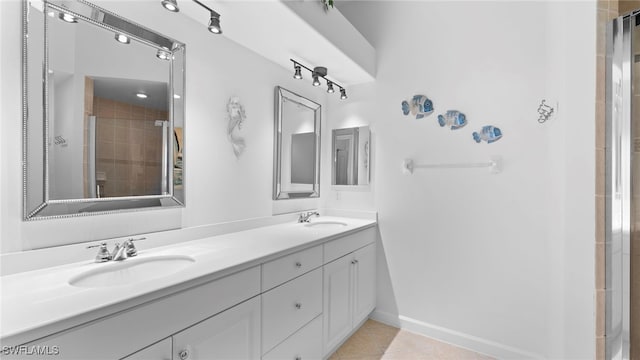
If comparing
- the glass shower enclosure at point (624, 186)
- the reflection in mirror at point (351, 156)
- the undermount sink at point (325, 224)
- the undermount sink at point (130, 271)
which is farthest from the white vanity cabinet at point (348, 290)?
the glass shower enclosure at point (624, 186)

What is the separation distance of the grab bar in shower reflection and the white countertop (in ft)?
3.90

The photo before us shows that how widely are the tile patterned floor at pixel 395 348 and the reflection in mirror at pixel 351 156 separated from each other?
4.26ft

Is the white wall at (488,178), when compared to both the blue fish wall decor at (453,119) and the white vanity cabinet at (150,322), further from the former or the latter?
the white vanity cabinet at (150,322)

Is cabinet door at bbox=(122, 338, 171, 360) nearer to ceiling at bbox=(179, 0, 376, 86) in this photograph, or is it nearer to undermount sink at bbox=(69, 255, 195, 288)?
undermount sink at bbox=(69, 255, 195, 288)

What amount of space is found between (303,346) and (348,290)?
586mm

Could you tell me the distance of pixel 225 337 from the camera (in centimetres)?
121

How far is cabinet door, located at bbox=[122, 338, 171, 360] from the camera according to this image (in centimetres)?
92

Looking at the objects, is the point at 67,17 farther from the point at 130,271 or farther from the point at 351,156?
the point at 351,156

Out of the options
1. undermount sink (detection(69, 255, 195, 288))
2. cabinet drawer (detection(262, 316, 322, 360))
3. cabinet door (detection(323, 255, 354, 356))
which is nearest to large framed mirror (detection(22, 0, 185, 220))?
undermount sink (detection(69, 255, 195, 288))

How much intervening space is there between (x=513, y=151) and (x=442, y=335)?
4.99 ft

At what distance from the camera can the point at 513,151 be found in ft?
6.77

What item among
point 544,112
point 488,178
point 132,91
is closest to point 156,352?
point 132,91

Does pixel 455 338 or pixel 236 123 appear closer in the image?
pixel 236 123

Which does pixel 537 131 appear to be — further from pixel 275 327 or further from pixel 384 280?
pixel 275 327
